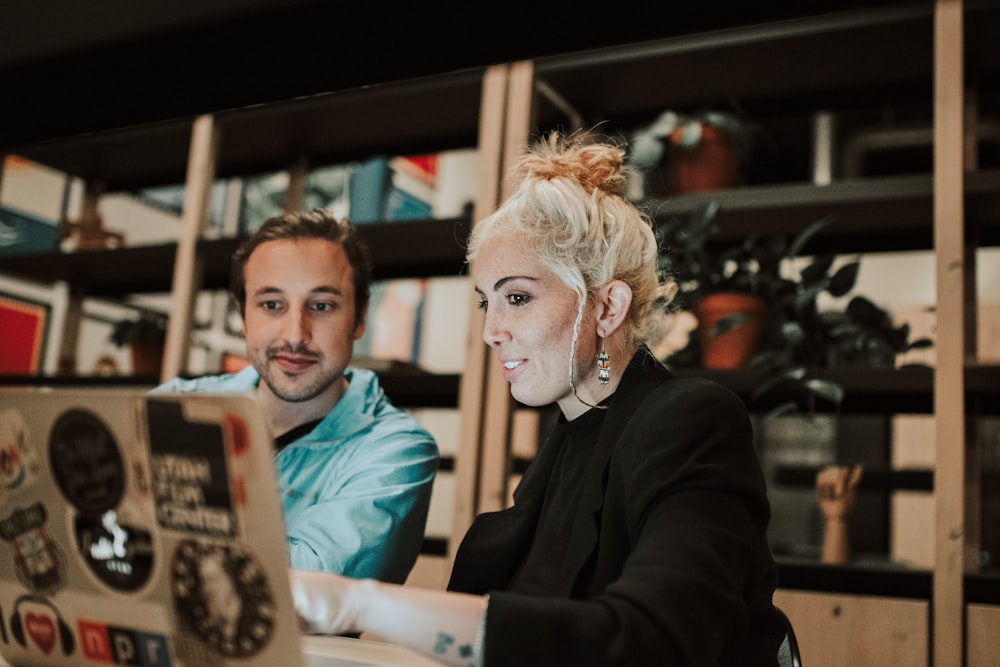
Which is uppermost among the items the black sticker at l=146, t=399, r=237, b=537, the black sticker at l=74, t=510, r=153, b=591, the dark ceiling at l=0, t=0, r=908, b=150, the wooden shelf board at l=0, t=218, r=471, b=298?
the wooden shelf board at l=0, t=218, r=471, b=298

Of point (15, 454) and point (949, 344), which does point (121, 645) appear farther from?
point (949, 344)

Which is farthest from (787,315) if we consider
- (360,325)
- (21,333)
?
(21,333)

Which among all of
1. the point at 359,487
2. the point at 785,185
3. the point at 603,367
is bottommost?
the point at 359,487

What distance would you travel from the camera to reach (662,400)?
1.10m

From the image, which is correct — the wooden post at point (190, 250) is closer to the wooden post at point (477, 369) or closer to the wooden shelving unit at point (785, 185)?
the wooden shelving unit at point (785, 185)

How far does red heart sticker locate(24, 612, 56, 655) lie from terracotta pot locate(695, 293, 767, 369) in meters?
1.73

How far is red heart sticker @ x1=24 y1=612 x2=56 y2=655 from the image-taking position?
81cm

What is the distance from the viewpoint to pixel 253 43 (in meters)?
0.86

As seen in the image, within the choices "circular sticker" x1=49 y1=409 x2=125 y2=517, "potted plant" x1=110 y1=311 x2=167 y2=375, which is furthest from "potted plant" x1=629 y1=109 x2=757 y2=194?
"circular sticker" x1=49 y1=409 x2=125 y2=517

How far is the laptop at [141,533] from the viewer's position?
0.66 meters

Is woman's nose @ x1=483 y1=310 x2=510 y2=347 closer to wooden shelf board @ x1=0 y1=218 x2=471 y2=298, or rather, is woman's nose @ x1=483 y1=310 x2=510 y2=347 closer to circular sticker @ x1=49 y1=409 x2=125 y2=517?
circular sticker @ x1=49 y1=409 x2=125 y2=517

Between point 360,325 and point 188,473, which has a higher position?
point 360,325

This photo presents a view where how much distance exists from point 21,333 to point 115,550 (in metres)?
3.20

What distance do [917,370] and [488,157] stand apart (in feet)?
3.75
